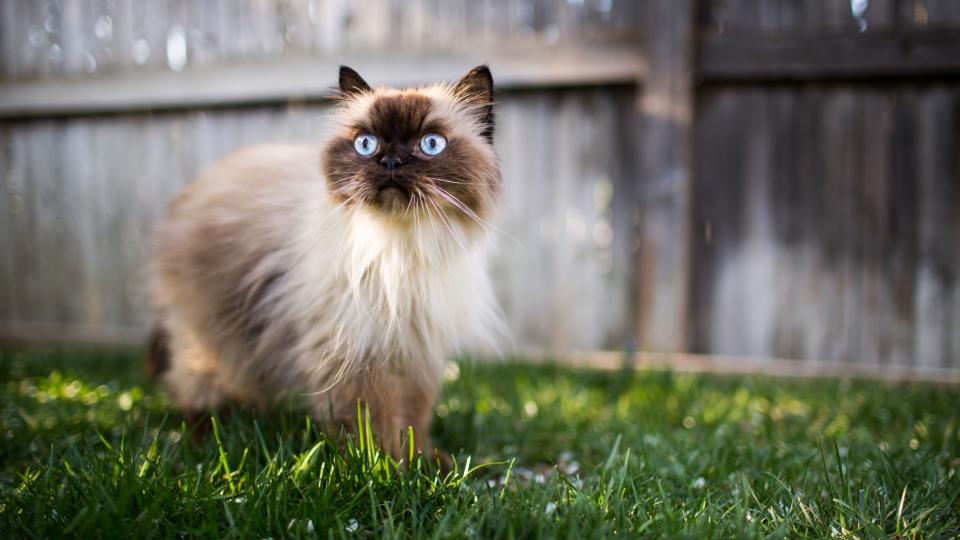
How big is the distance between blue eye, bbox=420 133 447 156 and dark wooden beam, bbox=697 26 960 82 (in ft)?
7.78

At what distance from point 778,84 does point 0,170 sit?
5442mm

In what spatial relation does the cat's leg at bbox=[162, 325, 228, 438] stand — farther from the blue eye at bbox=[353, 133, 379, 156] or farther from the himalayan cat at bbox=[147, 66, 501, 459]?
the blue eye at bbox=[353, 133, 379, 156]

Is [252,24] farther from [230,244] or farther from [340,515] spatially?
[340,515]

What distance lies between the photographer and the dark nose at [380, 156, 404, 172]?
6.18ft

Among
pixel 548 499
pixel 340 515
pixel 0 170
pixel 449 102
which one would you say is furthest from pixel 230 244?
pixel 0 170

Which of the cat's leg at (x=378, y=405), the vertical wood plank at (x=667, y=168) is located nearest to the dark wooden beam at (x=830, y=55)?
the vertical wood plank at (x=667, y=168)

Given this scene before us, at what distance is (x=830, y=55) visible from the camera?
3545 millimetres

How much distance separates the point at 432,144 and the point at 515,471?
120 cm

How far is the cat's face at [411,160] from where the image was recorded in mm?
1893

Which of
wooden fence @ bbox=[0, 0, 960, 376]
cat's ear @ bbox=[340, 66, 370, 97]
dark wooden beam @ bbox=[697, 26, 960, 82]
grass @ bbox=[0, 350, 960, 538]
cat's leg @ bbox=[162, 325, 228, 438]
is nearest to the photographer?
grass @ bbox=[0, 350, 960, 538]

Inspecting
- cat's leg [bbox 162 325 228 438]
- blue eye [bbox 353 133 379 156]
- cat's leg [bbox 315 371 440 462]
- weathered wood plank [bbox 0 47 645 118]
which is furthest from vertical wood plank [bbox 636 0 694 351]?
cat's leg [bbox 162 325 228 438]

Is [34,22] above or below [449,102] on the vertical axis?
above

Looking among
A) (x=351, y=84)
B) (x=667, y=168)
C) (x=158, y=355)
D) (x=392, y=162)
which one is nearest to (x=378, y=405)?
(x=392, y=162)

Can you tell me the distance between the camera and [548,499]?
5.41 ft
